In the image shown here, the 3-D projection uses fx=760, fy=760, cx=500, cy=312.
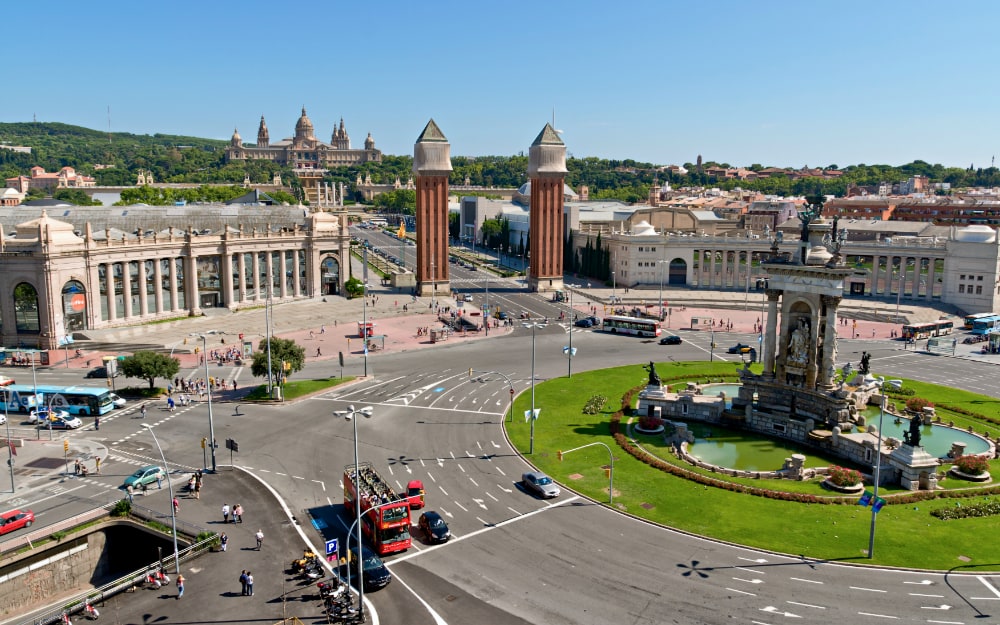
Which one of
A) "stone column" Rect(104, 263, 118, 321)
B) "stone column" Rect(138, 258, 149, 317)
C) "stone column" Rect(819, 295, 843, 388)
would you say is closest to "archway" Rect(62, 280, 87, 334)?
"stone column" Rect(104, 263, 118, 321)

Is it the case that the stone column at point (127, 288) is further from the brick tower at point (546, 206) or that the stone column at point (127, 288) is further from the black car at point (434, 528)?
the black car at point (434, 528)

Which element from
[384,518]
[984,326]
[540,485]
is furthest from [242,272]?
[984,326]

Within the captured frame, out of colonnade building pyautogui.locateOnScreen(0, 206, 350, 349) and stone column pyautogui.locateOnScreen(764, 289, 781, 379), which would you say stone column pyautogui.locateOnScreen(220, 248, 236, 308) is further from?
stone column pyautogui.locateOnScreen(764, 289, 781, 379)

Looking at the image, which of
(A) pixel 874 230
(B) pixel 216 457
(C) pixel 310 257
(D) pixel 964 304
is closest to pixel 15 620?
(B) pixel 216 457

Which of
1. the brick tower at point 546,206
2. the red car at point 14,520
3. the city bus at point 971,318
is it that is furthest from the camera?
the brick tower at point 546,206

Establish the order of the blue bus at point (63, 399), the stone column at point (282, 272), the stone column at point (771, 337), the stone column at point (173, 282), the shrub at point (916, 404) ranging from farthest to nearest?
1. the stone column at point (282, 272)
2. the stone column at point (173, 282)
3. the blue bus at point (63, 399)
4. the shrub at point (916, 404)
5. the stone column at point (771, 337)

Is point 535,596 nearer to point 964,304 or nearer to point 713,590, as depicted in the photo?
point 713,590

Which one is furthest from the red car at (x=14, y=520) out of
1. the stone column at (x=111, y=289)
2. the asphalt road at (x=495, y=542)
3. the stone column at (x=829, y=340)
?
the stone column at (x=111, y=289)
